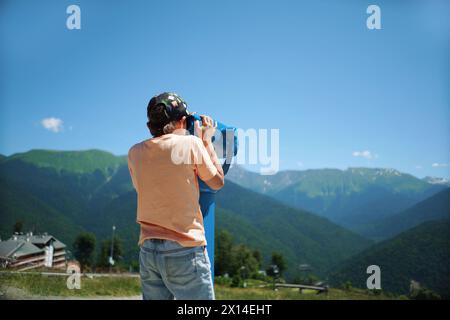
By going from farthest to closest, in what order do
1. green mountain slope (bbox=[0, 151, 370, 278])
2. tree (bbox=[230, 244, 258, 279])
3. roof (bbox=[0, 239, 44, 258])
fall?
1. green mountain slope (bbox=[0, 151, 370, 278])
2. tree (bbox=[230, 244, 258, 279])
3. roof (bbox=[0, 239, 44, 258])

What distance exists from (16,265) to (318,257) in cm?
12179

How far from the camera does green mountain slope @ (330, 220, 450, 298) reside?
54.1 metres

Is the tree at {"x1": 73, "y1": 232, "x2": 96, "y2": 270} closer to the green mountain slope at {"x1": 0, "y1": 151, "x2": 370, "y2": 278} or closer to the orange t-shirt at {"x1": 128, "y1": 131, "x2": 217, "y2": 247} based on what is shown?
the green mountain slope at {"x1": 0, "y1": 151, "x2": 370, "y2": 278}

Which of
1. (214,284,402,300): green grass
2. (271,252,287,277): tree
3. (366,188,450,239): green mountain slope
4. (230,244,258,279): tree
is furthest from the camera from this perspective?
(366,188,450,239): green mountain slope

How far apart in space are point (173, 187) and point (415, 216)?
521ft

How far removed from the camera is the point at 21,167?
17862 centimetres

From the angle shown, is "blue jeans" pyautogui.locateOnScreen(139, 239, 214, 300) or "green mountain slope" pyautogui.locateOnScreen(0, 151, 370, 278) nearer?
"blue jeans" pyautogui.locateOnScreen(139, 239, 214, 300)

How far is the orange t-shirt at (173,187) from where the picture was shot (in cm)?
174

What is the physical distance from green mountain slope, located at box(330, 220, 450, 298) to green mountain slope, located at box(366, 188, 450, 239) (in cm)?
4771

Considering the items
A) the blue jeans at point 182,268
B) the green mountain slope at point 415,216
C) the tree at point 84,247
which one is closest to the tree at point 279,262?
the tree at point 84,247

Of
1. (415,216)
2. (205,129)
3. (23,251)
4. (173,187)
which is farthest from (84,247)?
(415,216)

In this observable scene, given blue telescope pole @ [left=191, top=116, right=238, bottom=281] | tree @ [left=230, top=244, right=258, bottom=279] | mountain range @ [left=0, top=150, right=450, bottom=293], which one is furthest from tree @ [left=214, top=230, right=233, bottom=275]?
blue telescope pole @ [left=191, top=116, right=238, bottom=281]

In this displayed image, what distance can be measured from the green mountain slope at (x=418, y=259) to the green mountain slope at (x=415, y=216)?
157ft

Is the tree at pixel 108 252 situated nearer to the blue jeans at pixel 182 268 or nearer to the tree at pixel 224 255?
the tree at pixel 224 255
